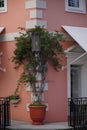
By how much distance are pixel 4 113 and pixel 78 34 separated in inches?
174

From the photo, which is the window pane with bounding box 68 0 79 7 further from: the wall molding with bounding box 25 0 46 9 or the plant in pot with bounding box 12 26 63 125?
the plant in pot with bounding box 12 26 63 125

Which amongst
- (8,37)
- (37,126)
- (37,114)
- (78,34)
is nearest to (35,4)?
(8,37)

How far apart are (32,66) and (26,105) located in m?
1.62

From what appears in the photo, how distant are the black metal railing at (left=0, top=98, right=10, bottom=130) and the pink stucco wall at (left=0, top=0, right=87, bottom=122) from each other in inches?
43.7

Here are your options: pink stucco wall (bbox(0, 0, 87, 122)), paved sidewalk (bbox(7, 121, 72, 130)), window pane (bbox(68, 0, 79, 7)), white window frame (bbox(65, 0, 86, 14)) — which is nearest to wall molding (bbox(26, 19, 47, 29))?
pink stucco wall (bbox(0, 0, 87, 122))

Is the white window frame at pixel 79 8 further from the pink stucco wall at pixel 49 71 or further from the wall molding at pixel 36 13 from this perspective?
the wall molding at pixel 36 13

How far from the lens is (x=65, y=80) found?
57.0 ft

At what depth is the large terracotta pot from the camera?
1572 centimetres

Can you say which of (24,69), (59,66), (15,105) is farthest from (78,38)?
(15,105)

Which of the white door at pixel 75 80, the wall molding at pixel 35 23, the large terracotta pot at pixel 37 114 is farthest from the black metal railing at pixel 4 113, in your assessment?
the white door at pixel 75 80

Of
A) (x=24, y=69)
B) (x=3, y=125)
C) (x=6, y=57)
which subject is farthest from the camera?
(x=6, y=57)

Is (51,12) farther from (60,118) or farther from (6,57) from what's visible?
(60,118)

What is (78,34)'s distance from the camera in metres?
17.3

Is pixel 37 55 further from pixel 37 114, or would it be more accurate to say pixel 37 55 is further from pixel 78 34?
pixel 37 114
